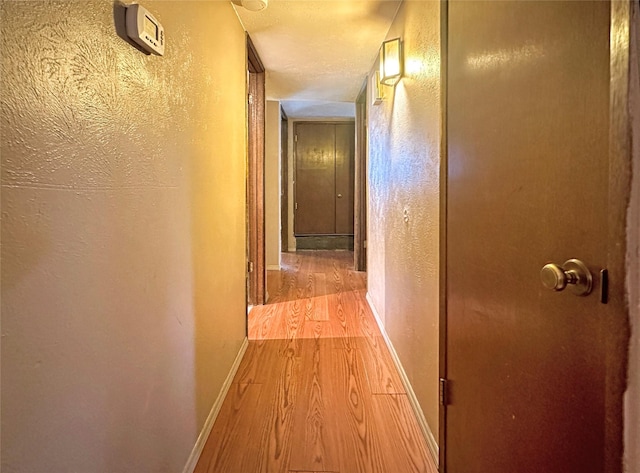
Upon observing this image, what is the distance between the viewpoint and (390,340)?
8.55 feet

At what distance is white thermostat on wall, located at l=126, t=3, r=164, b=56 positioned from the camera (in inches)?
38.4

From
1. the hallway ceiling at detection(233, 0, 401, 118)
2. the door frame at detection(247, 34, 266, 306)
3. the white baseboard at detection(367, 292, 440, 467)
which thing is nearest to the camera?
the white baseboard at detection(367, 292, 440, 467)

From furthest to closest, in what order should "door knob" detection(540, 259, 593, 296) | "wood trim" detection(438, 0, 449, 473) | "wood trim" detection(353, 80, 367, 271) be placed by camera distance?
"wood trim" detection(353, 80, 367, 271) < "wood trim" detection(438, 0, 449, 473) < "door knob" detection(540, 259, 593, 296)

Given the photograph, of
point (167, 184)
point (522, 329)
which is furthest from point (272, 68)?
point (522, 329)

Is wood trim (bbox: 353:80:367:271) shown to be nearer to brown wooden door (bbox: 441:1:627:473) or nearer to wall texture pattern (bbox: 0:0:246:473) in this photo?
wall texture pattern (bbox: 0:0:246:473)

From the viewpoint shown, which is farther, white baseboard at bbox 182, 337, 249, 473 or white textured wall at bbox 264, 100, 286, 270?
white textured wall at bbox 264, 100, 286, 270

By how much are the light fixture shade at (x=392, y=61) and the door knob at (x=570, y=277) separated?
1.62 meters

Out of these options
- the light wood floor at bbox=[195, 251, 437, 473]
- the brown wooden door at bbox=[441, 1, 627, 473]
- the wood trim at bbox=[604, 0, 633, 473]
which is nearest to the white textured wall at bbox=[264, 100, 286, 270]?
the light wood floor at bbox=[195, 251, 437, 473]

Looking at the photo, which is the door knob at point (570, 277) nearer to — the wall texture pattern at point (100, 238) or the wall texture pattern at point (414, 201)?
the wall texture pattern at point (414, 201)

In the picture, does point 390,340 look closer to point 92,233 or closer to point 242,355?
point 242,355

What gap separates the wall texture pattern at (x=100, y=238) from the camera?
643 millimetres

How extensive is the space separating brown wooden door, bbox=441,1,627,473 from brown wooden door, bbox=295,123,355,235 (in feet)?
19.0

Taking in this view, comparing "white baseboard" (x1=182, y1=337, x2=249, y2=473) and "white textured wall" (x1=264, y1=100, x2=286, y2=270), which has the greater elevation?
"white textured wall" (x1=264, y1=100, x2=286, y2=270)

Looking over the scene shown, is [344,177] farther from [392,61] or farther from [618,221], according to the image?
[618,221]
